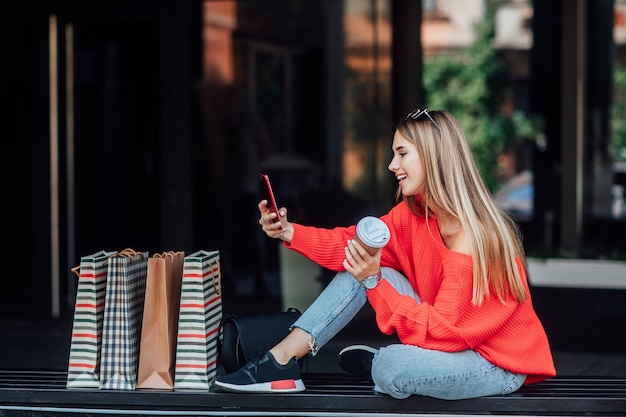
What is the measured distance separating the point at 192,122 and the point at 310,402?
166 inches

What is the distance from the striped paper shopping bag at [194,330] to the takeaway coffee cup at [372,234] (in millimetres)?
674

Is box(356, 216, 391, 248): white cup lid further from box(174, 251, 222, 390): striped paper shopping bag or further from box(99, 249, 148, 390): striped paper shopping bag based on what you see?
box(99, 249, 148, 390): striped paper shopping bag

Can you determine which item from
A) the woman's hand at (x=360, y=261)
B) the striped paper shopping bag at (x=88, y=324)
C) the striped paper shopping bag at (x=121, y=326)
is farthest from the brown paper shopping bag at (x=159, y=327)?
the woman's hand at (x=360, y=261)

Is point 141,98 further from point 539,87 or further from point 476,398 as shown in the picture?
point 476,398

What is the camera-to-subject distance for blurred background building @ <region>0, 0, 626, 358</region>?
744cm

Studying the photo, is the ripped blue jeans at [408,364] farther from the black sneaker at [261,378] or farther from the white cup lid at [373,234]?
the white cup lid at [373,234]

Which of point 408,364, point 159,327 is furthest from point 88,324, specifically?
point 408,364

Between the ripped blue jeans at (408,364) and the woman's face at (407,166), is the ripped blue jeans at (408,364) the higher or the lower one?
the lower one

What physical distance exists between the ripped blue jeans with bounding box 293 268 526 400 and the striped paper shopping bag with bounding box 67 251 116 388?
751 millimetres

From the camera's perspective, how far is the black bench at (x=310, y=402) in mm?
3682

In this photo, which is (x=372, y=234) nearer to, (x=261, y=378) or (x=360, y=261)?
(x=360, y=261)

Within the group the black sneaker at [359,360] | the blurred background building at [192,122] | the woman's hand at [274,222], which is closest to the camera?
the woman's hand at [274,222]

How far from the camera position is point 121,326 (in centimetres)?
377

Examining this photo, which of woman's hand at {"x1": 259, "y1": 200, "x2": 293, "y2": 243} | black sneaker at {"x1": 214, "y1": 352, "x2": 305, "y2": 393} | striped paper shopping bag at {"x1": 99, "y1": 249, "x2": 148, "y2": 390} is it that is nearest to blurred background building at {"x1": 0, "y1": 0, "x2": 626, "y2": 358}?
woman's hand at {"x1": 259, "y1": 200, "x2": 293, "y2": 243}
